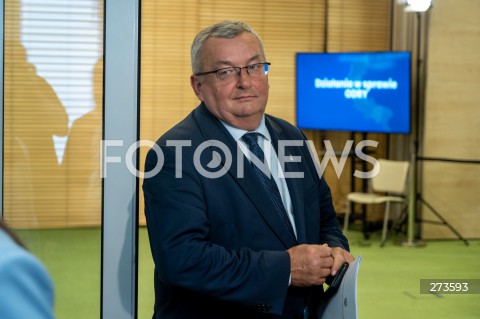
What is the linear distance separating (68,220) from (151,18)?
2.82 ft

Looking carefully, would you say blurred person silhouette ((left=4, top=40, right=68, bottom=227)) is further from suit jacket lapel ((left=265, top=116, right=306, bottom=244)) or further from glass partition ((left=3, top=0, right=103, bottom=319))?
suit jacket lapel ((left=265, top=116, right=306, bottom=244))

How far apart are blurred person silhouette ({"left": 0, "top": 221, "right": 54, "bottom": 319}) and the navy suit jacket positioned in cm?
104

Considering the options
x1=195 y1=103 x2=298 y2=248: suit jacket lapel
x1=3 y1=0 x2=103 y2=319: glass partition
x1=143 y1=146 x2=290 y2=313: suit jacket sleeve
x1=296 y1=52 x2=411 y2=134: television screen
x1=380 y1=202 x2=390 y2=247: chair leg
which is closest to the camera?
x1=143 y1=146 x2=290 y2=313: suit jacket sleeve

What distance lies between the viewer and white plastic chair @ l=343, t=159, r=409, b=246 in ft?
21.3

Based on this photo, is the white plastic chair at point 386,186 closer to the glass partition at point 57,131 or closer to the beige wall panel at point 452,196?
the beige wall panel at point 452,196

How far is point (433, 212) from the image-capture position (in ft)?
22.0

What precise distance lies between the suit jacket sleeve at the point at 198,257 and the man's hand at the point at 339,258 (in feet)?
0.44

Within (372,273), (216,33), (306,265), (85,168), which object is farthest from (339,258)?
(372,273)

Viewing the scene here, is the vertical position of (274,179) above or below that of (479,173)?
above

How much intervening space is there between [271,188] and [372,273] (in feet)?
11.8

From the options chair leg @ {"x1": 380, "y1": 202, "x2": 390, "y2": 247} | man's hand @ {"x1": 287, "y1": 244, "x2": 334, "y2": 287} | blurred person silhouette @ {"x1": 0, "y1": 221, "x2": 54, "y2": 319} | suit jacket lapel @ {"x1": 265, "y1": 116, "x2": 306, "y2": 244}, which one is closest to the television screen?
chair leg @ {"x1": 380, "y1": 202, "x2": 390, "y2": 247}

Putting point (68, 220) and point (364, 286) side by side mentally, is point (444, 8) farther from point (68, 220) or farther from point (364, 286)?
point (68, 220)

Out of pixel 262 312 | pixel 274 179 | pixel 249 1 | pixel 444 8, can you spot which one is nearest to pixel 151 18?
pixel 249 1

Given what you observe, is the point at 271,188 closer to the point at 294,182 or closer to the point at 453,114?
the point at 294,182
